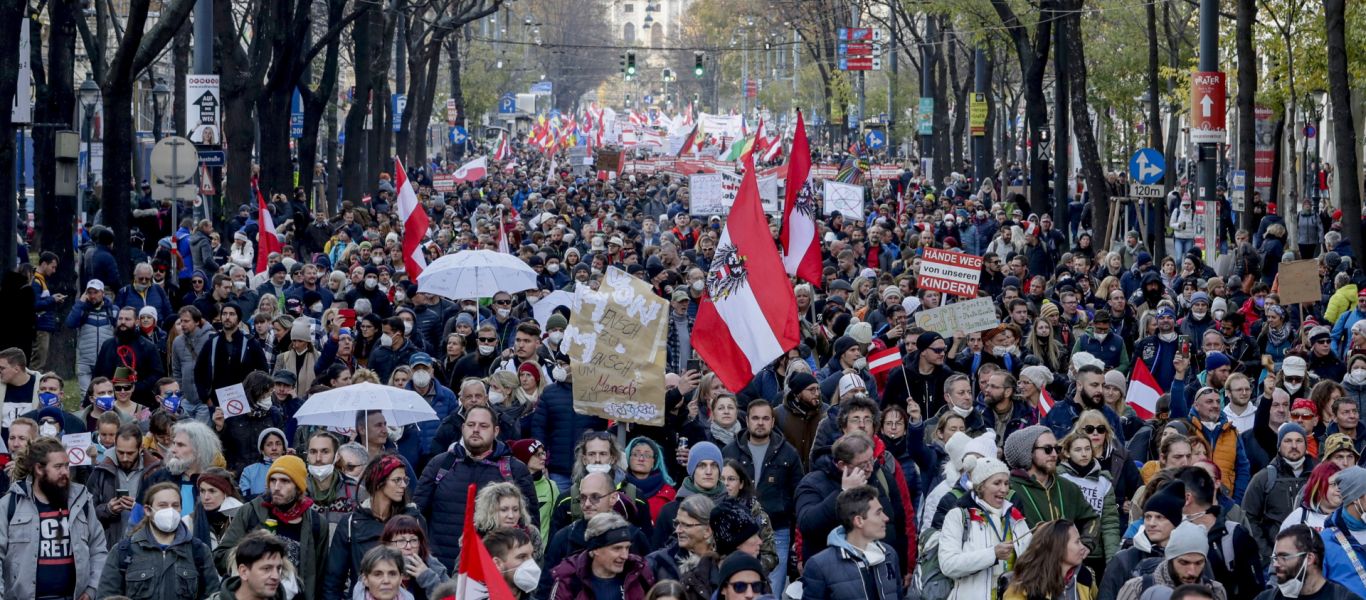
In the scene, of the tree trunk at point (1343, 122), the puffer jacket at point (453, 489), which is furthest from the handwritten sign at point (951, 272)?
the tree trunk at point (1343, 122)

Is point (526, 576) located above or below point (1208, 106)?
below

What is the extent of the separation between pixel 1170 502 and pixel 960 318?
23.2 feet

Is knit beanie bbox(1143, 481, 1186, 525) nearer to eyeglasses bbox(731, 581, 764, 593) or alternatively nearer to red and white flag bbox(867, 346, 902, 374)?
eyeglasses bbox(731, 581, 764, 593)

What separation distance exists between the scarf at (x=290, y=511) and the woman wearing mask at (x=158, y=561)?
346 mm

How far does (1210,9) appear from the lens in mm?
25688

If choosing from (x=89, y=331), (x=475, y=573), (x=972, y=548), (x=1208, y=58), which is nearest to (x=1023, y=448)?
(x=972, y=548)

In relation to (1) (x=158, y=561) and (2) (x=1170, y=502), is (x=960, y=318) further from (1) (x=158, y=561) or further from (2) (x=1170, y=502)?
(1) (x=158, y=561)

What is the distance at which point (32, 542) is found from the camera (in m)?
9.23

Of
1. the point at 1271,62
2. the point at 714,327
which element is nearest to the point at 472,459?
the point at 714,327

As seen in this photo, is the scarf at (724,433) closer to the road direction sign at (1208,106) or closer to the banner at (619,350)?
the banner at (619,350)

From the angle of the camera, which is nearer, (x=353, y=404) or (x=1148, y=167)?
(x=353, y=404)

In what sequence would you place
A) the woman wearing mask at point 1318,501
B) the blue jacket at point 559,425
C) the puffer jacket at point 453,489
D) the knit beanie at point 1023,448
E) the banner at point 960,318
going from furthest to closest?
1. the banner at point 960,318
2. the blue jacket at point 559,425
3. the puffer jacket at point 453,489
4. the knit beanie at point 1023,448
5. the woman wearing mask at point 1318,501

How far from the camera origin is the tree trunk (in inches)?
981

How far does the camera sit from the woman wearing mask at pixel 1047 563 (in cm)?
779
